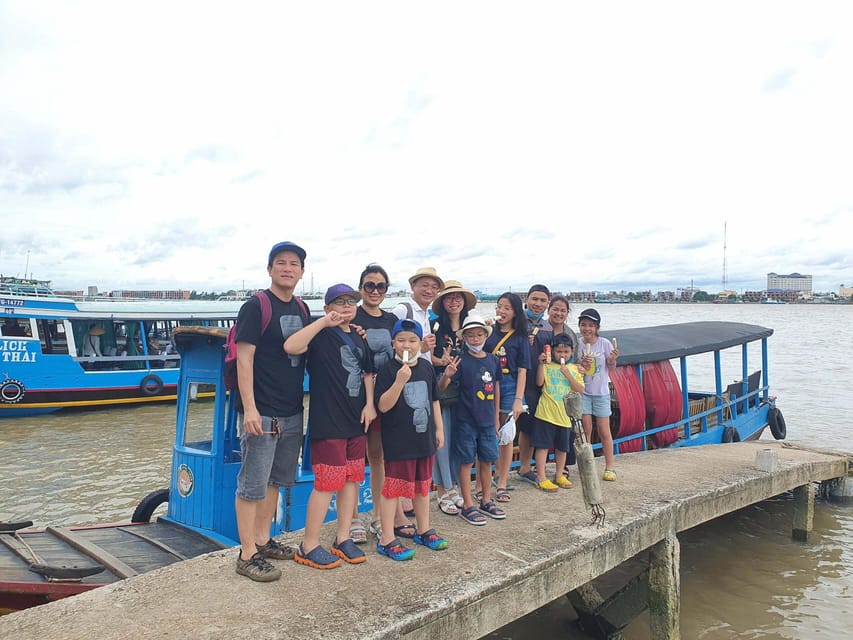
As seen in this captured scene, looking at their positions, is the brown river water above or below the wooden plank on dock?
below

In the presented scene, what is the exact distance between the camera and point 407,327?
3.72 meters

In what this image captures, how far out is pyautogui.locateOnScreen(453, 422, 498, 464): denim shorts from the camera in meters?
4.31

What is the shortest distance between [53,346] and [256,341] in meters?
15.6

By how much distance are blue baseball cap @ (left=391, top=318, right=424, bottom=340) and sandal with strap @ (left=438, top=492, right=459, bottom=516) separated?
1572mm

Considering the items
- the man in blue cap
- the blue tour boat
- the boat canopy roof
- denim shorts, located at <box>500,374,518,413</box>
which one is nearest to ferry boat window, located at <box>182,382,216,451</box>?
the man in blue cap

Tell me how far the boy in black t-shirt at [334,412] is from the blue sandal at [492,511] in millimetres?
1281

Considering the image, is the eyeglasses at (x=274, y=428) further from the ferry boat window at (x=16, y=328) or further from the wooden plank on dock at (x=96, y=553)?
the ferry boat window at (x=16, y=328)

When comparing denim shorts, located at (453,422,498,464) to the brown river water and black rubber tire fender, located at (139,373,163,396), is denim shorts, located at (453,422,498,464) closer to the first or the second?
the brown river water

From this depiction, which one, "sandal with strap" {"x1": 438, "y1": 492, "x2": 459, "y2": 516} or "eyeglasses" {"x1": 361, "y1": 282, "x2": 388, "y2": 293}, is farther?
"sandal with strap" {"x1": 438, "y1": 492, "x2": 459, "y2": 516}

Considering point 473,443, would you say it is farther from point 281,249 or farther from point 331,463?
point 281,249

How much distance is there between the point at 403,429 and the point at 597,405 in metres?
2.72

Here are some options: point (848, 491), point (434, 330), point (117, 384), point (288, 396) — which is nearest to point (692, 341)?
point (848, 491)

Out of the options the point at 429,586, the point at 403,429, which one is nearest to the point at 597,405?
the point at 403,429

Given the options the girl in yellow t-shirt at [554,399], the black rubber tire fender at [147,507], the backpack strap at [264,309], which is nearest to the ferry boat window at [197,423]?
the black rubber tire fender at [147,507]
